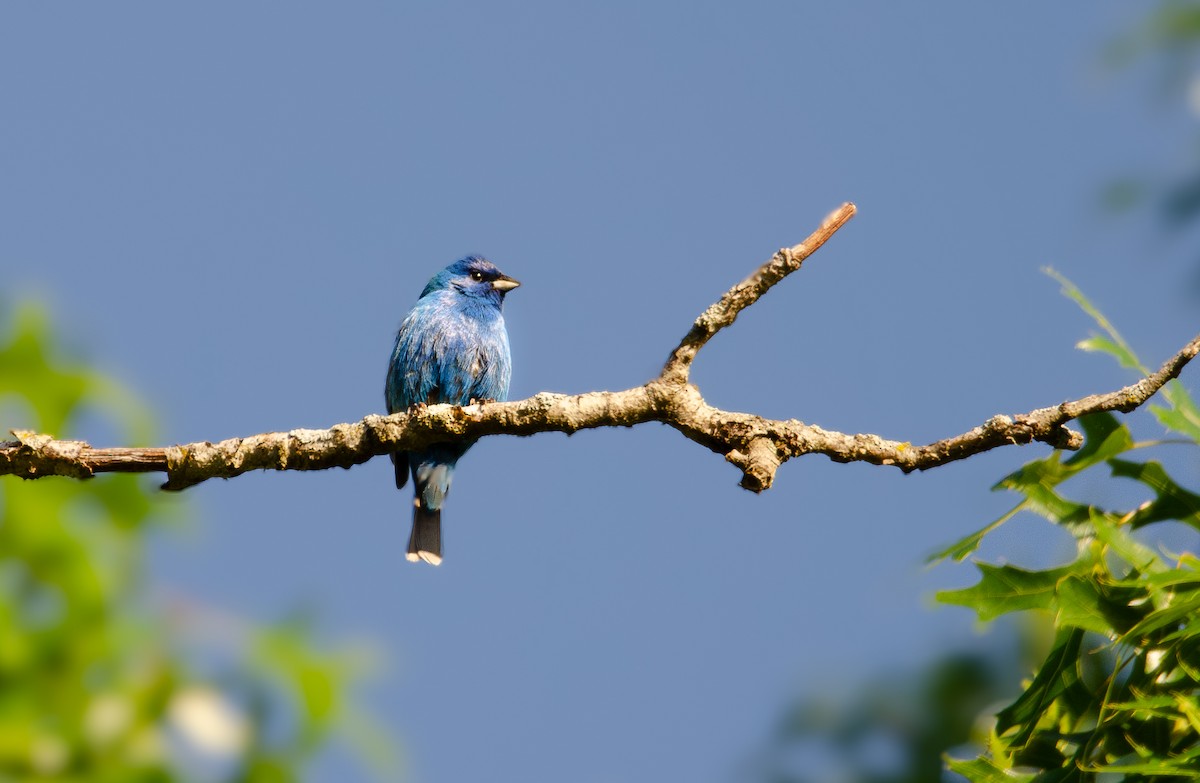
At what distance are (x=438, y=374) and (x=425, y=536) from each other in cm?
110

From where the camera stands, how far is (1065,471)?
144 inches

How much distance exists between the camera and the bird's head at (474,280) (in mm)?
8938

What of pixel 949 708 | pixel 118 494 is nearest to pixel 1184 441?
pixel 949 708

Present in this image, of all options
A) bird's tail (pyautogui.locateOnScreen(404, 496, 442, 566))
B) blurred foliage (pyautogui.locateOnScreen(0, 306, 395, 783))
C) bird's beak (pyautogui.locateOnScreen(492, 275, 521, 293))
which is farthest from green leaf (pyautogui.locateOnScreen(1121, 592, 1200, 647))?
bird's beak (pyautogui.locateOnScreen(492, 275, 521, 293))

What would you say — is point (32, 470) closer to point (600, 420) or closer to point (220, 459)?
point (220, 459)

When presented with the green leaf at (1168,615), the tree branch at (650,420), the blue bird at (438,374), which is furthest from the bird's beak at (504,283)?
the green leaf at (1168,615)

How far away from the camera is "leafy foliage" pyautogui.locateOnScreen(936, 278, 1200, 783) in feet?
10.4

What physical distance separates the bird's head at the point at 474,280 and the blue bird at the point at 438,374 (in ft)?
0.76

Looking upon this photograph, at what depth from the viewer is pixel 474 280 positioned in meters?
9.07

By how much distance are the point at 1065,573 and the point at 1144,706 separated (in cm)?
45

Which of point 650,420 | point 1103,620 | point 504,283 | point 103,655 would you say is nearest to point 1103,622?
point 1103,620

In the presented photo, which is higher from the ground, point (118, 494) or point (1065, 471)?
point (118, 494)

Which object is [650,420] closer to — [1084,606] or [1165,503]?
[1084,606]

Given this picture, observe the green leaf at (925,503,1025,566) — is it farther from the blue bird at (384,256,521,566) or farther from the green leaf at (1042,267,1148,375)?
the blue bird at (384,256,521,566)
